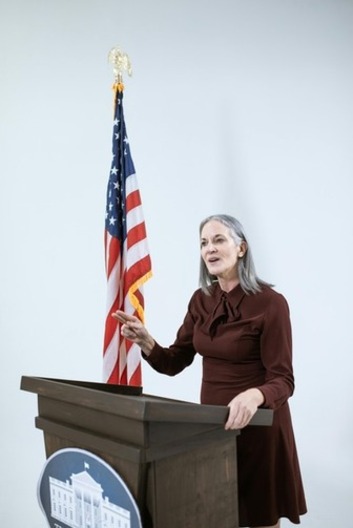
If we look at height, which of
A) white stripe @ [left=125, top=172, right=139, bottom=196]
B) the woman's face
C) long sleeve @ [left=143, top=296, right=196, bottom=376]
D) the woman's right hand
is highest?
white stripe @ [left=125, top=172, right=139, bottom=196]

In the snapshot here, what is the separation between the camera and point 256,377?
154 cm

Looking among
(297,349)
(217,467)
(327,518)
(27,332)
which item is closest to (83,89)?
(27,332)

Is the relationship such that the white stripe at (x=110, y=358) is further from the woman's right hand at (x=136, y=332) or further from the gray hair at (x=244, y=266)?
the gray hair at (x=244, y=266)

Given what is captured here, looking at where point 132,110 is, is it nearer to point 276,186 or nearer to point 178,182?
point 178,182

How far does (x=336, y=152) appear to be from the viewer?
2729mm

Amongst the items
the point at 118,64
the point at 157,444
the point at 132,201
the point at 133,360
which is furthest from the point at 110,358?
the point at 118,64

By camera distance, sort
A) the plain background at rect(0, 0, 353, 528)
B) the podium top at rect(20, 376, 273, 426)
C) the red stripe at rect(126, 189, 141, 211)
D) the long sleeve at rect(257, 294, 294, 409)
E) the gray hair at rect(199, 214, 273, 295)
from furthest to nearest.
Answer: the plain background at rect(0, 0, 353, 528)
the red stripe at rect(126, 189, 141, 211)
the gray hair at rect(199, 214, 273, 295)
the long sleeve at rect(257, 294, 294, 409)
the podium top at rect(20, 376, 273, 426)

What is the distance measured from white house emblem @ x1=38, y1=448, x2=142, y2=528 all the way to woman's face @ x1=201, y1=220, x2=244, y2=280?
2.58ft

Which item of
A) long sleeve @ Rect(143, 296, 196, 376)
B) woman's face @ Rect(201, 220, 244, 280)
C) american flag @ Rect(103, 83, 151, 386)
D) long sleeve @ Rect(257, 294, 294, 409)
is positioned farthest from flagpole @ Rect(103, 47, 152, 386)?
long sleeve @ Rect(257, 294, 294, 409)

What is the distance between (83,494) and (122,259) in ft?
4.37

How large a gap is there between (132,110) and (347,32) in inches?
50.1

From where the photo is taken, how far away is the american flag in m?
2.13

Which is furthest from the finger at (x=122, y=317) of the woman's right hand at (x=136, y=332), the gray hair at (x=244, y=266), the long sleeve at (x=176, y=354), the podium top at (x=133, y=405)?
the podium top at (x=133, y=405)

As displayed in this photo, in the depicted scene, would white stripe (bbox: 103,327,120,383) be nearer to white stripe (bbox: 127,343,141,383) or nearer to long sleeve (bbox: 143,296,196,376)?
white stripe (bbox: 127,343,141,383)
